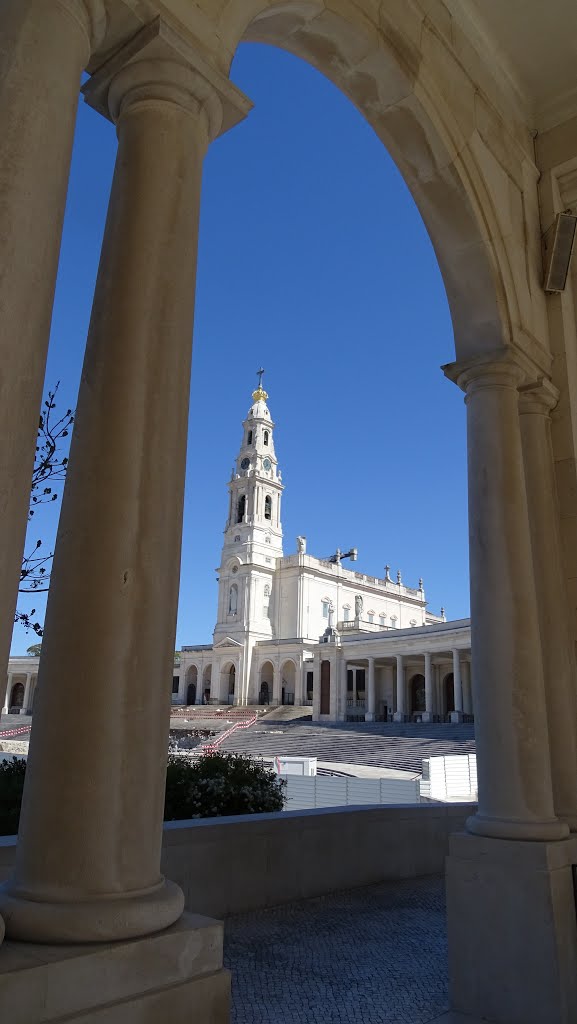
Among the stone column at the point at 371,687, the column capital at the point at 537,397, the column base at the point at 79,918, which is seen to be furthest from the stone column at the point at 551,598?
the stone column at the point at 371,687

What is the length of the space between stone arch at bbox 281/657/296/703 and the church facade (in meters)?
0.10

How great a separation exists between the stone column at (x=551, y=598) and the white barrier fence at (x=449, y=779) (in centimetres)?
1420

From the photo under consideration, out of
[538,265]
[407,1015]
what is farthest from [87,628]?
[538,265]

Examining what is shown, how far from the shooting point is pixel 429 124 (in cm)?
509

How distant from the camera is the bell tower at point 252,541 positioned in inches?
2623

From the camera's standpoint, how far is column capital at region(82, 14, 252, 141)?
9.50 feet

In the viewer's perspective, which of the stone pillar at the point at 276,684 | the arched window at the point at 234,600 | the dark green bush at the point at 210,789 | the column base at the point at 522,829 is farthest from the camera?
the arched window at the point at 234,600

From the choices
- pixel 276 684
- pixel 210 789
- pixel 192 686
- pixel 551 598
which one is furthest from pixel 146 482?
pixel 192 686

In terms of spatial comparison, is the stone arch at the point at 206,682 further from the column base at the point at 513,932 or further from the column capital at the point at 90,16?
the column capital at the point at 90,16

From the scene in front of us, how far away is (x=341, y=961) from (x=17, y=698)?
7331 centimetres

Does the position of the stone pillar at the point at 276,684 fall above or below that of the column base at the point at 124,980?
above

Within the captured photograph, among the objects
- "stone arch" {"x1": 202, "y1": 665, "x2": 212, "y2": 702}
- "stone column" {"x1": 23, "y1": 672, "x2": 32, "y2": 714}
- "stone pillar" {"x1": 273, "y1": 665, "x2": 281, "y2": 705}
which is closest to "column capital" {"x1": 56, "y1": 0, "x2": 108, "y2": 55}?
"stone pillar" {"x1": 273, "y1": 665, "x2": 281, "y2": 705}

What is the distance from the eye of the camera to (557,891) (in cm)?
419

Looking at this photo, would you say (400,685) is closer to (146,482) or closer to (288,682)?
(288,682)
